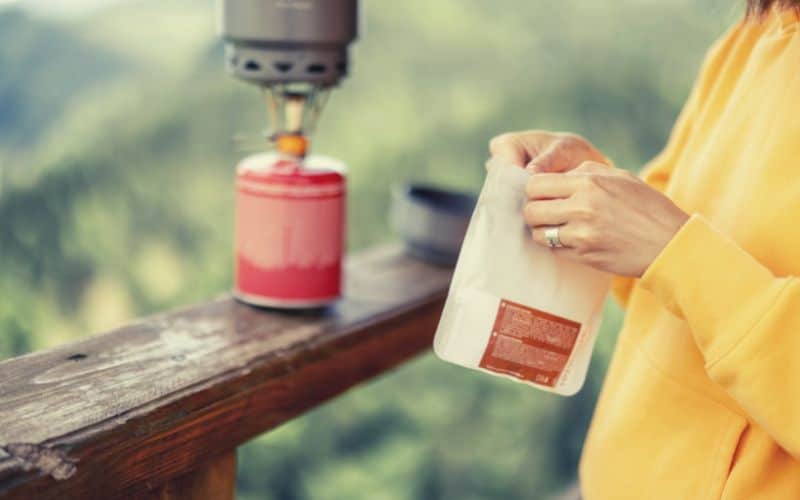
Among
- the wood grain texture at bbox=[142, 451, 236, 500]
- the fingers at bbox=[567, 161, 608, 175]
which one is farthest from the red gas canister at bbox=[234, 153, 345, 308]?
the fingers at bbox=[567, 161, 608, 175]

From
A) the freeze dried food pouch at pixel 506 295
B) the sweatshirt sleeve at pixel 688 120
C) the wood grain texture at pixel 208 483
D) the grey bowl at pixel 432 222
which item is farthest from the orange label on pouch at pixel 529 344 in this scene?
the grey bowl at pixel 432 222

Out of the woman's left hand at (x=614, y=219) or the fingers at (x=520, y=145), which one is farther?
the fingers at (x=520, y=145)

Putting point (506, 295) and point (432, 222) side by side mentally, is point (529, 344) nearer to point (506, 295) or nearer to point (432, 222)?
point (506, 295)

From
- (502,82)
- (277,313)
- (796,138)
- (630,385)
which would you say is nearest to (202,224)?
(502,82)

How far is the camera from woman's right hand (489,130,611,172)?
3.52 feet

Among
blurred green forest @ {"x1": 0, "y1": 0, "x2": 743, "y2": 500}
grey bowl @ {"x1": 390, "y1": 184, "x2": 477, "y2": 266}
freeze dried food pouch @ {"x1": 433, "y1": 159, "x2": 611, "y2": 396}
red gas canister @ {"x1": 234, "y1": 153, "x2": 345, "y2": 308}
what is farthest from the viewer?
blurred green forest @ {"x1": 0, "y1": 0, "x2": 743, "y2": 500}

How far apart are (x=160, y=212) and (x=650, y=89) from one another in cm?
170

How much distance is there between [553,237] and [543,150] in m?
0.18

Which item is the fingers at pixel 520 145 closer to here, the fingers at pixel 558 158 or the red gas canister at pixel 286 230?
the fingers at pixel 558 158

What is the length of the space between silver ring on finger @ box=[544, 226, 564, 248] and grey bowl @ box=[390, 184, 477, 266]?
69cm

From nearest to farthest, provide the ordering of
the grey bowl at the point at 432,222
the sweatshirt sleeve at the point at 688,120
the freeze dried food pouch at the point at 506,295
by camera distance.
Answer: the freeze dried food pouch at the point at 506,295 < the sweatshirt sleeve at the point at 688,120 < the grey bowl at the point at 432,222

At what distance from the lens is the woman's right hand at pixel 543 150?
107cm

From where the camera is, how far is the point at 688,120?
1.22m

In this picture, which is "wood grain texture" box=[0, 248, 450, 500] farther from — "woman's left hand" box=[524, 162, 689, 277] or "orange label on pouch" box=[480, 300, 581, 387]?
"woman's left hand" box=[524, 162, 689, 277]
